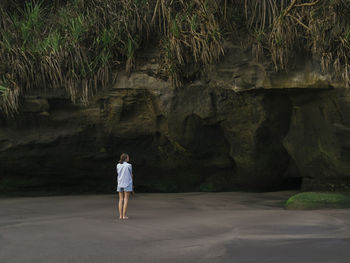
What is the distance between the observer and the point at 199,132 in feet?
34.9

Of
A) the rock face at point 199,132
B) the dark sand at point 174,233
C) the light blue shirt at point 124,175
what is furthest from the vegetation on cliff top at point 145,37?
the light blue shirt at point 124,175

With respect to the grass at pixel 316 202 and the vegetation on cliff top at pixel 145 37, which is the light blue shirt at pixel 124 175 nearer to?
the grass at pixel 316 202

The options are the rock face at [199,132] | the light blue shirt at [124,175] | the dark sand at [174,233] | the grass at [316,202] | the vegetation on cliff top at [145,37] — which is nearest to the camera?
the dark sand at [174,233]

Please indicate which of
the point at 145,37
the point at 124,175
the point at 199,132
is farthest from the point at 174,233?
the point at 145,37

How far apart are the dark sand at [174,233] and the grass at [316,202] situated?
31 centimetres

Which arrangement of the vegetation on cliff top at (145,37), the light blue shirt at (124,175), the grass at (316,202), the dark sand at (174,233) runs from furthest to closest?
the vegetation on cliff top at (145,37), the grass at (316,202), the light blue shirt at (124,175), the dark sand at (174,233)

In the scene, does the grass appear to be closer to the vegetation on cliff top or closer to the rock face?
the rock face

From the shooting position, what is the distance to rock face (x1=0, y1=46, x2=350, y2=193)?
9.62 metres

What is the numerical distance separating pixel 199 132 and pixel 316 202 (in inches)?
134

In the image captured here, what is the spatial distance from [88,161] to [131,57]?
2.91 meters

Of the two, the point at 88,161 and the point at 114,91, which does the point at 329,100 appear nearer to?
the point at 114,91

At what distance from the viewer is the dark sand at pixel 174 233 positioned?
454cm

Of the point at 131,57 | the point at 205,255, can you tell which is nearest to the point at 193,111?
the point at 131,57

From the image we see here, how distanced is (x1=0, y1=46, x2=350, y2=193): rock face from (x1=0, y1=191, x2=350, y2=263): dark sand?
1702 millimetres
